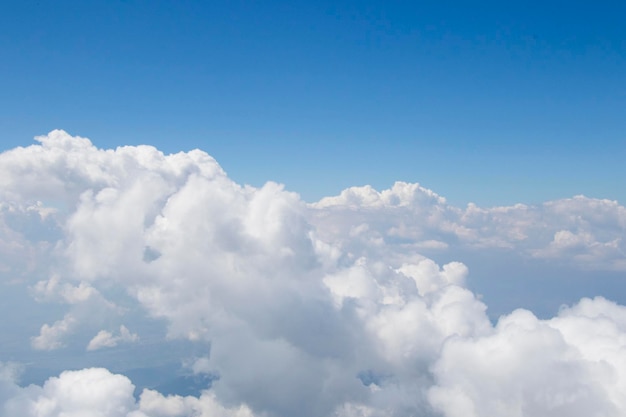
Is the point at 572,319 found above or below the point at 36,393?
above

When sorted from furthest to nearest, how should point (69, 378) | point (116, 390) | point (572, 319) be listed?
1. point (572, 319)
2. point (69, 378)
3. point (116, 390)

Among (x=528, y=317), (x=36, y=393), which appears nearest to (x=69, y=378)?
(x=36, y=393)

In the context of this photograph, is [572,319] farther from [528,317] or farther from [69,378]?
[69,378]

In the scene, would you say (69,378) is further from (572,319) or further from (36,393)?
(572,319)

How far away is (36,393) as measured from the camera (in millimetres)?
145250

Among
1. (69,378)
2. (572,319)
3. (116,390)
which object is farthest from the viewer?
(572,319)

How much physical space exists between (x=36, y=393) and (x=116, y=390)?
24.0m

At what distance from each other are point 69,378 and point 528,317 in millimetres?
173609

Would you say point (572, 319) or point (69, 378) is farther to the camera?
point (572, 319)

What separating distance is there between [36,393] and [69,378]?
51.4 feet

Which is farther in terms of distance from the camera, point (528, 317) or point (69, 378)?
point (528, 317)

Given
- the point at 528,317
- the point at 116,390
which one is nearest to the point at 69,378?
the point at 116,390

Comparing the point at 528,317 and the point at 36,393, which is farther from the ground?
the point at 528,317

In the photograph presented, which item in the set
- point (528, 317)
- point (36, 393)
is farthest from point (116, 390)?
point (528, 317)
